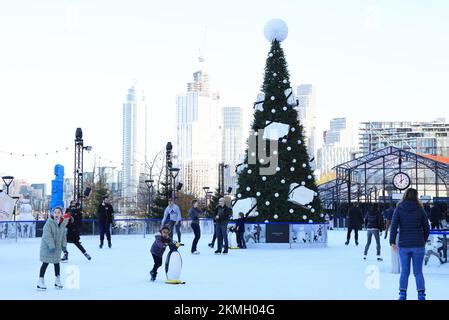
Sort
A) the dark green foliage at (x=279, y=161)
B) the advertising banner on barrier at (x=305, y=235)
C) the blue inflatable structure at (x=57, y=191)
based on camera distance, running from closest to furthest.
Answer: the advertising banner on barrier at (x=305, y=235), the dark green foliage at (x=279, y=161), the blue inflatable structure at (x=57, y=191)

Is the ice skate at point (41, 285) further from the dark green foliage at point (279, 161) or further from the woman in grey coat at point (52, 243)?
the dark green foliage at point (279, 161)

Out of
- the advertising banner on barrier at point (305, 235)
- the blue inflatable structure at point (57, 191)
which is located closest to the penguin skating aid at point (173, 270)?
the advertising banner on barrier at point (305, 235)

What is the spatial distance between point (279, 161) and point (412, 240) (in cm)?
1366

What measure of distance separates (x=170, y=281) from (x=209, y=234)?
2157 centimetres

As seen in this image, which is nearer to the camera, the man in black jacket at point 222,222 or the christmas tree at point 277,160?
the man in black jacket at point 222,222

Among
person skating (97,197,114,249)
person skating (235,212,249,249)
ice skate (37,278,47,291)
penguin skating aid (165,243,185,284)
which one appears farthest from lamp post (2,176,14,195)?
ice skate (37,278,47,291)

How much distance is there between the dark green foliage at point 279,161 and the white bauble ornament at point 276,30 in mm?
182

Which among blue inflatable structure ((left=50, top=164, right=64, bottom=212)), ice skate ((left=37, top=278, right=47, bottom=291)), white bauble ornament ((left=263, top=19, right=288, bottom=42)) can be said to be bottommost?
ice skate ((left=37, top=278, right=47, bottom=291))

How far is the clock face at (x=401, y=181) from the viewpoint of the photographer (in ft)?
105

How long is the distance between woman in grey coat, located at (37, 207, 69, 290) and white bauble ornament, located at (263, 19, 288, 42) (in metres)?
13.9

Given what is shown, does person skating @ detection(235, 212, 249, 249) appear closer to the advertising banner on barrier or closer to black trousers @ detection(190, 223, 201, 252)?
the advertising banner on barrier

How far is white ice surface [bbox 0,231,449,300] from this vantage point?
934 centimetres

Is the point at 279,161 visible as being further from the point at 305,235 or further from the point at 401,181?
the point at 401,181
